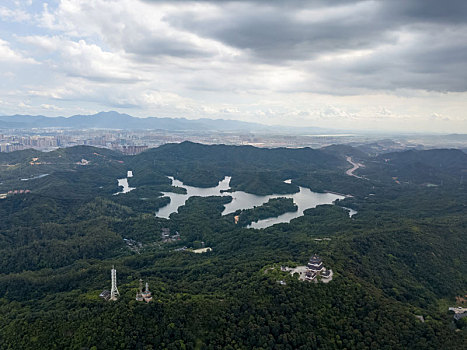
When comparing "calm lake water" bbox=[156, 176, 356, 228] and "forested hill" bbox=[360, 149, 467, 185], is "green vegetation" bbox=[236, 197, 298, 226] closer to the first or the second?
"calm lake water" bbox=[156, 176, 356, 228]

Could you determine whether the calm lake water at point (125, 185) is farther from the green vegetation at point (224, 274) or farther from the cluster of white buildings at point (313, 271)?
the cluster of white buildings at point (313, 271)

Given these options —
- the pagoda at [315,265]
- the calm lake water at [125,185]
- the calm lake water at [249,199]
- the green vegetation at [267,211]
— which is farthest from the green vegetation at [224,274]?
the calm lake water at [125,185]

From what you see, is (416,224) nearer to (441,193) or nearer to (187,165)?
(441,193)

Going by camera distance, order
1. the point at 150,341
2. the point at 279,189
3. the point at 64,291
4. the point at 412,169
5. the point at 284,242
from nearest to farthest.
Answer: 1. the point at 150,341
2. the point at 64,291
3. the point at 284,242
4. the point at 279,189
5. the point at 412,169

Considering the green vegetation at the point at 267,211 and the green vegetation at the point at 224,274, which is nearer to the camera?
the green vegetation at the point at 224,274

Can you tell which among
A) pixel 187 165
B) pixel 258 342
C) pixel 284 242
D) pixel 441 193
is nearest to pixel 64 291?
pixel 258 342

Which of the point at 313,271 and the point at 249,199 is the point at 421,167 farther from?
the point at 313,271
